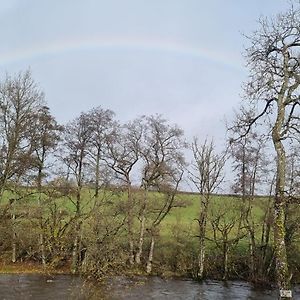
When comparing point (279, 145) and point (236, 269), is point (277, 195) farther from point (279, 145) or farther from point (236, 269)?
point (236, 269)

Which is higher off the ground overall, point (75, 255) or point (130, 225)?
point (130, 225)

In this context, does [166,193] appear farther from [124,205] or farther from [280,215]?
[280,215]

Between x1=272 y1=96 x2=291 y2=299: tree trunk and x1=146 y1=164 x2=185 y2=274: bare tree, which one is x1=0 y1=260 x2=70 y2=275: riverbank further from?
x1=272 y1=96 x2=291 y2=299: tree trunk

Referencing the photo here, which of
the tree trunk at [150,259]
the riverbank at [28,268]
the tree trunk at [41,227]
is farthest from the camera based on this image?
the tree trunk at [150,259]

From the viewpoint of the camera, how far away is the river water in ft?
81.3

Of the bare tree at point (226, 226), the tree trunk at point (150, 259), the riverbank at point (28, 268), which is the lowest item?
the riverbank at point (28, 268)

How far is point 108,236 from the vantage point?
34.1 metres

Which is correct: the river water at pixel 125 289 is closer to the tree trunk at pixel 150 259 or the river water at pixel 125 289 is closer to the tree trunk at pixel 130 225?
the tree trunk at pixel 150 259

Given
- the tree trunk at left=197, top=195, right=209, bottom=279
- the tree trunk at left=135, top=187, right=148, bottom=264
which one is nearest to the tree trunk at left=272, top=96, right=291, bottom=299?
the tree trunk at left=197, top=195, right=209, bottom=279

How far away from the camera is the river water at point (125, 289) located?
81.3ft

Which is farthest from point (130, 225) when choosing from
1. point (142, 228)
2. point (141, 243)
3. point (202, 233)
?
point (202, 233)

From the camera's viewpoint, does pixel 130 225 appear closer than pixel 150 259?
No

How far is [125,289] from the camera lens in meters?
29.5

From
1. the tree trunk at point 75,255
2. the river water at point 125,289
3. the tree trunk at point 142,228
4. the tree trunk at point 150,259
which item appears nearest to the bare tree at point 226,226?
the river water at point 125,289
